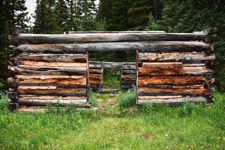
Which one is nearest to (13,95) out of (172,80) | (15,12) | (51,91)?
(51,91)

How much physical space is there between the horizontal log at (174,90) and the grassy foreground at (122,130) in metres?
0.64

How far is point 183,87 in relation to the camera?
657 cm

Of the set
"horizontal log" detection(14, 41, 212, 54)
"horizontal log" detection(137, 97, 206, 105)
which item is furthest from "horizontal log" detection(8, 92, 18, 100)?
"horizontal log" detection(137, 97, 206, 105)

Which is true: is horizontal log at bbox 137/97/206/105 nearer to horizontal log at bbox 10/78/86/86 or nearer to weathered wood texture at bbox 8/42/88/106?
horizontal log at bbox 10/78/86/86

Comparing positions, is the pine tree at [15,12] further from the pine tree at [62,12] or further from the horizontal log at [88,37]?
the horizontal log at [88,37]

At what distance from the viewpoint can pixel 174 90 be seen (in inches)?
258

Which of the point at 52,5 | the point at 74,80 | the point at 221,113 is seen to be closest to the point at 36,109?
the point at 74,80

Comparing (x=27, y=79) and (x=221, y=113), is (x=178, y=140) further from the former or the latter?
(x=27, y=79)

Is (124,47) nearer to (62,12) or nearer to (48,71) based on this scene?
(48,71)

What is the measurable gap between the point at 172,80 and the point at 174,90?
44 centimetres

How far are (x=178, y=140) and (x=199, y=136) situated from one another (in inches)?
23.9

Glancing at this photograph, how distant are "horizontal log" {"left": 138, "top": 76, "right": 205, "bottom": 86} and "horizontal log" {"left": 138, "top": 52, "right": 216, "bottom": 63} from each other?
0.75m

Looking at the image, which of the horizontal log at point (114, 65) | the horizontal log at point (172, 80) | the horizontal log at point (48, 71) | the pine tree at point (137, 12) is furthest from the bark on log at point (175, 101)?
the pine tree at point (137, 12)

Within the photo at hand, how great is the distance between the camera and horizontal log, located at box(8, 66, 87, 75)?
6.37m
